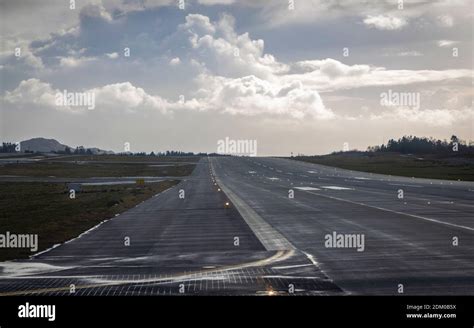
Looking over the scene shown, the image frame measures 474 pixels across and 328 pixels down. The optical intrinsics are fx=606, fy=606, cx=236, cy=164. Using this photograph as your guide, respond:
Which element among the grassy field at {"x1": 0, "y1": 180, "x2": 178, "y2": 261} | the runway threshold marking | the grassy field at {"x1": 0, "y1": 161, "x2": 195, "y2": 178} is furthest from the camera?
the grassy field at {"x1": 0, "y1": 161, "x2": 195, "y2": 178}

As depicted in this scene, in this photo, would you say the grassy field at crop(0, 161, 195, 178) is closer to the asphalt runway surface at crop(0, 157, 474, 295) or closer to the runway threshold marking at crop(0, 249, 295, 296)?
the asphalt runway surface at crop(0, 157, 474, 295)

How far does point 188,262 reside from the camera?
19609mm

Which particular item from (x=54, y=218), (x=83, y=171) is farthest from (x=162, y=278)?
(x=83, y=171)

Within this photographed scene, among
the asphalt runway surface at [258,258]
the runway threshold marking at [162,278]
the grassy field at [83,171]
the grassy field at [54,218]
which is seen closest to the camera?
the runway threshold marking at [162,278]

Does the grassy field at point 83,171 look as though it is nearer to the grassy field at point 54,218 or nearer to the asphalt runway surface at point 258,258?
the grassy field at point 54,218

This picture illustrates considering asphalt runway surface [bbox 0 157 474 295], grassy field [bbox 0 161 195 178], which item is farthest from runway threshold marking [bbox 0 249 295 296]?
grassy field [bbox 0 161 195 178]

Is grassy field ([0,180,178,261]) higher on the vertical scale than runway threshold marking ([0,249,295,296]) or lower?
lower

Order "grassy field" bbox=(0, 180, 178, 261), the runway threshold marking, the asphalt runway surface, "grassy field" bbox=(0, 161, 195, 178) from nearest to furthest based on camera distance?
the runway threshold marking → the asphalt runway surface → "grassy field" bbox=(0, 180, 178, 261) → "grassy field" bbox=(0, 161, 195, 178)

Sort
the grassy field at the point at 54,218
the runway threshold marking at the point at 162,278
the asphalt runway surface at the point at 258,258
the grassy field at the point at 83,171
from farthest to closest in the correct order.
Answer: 1. the grassy field at the point at 83,171
2. the grassy field at the point at 54,218
3. the asphalt runway surface at the point at 258,258
4. the runway threshold marking at the point at 162,278

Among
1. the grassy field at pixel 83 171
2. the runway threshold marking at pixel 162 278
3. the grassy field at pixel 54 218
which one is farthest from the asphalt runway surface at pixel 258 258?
the grassy field at pixel 83 171

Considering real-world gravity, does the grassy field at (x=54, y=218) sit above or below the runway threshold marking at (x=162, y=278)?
below
